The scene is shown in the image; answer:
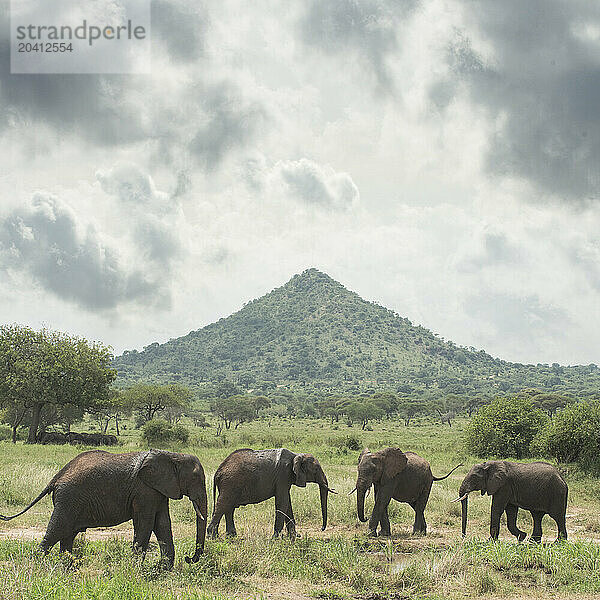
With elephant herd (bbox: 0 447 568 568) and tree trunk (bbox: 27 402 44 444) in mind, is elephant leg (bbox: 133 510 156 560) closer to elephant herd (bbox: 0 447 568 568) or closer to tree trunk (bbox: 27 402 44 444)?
elephant herd (bbox: 0 447 568 568)

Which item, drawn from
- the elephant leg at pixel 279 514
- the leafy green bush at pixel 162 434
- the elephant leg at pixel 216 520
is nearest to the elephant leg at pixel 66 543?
the elephant leg at pixel 216 520

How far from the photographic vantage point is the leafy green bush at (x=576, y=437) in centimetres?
2506

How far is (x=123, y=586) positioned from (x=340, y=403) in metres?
93.8

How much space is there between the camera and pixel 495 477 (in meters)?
12.9

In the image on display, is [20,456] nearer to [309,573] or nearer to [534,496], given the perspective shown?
[309,573]

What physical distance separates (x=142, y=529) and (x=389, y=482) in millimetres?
6488

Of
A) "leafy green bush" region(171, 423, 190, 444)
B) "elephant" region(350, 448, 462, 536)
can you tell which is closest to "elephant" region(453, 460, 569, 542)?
"elephant" region(350, 448, 462, 536)

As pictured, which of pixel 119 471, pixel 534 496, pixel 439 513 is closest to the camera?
pixel 119 471

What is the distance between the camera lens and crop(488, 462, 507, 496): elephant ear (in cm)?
1284

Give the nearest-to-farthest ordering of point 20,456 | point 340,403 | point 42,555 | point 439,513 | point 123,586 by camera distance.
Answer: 1. point 123,586
2. point 42,555
3. point 439,513
4. point 20,456
5. point 340,403

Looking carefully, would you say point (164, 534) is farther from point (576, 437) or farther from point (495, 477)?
point (576, 437)

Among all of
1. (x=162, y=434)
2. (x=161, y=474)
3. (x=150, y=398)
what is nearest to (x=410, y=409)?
(x=150, y=398)

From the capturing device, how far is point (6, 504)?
15.2 m

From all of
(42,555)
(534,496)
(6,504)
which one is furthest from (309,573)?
(6,504)
